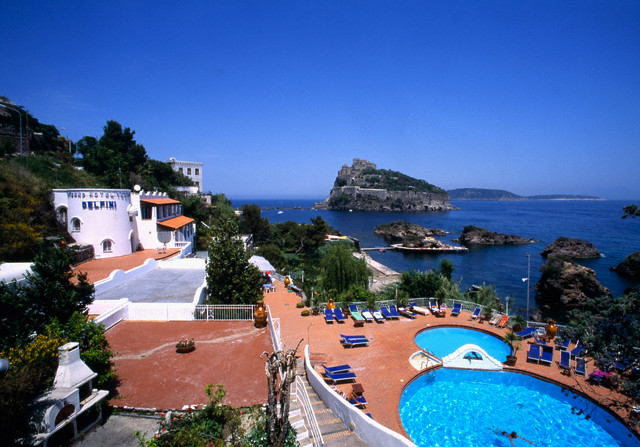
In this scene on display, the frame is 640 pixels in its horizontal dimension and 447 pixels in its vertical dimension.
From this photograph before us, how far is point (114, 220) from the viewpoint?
23.5 meters

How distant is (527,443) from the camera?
924 centimetres

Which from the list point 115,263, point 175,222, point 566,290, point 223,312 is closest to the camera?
point 223,312

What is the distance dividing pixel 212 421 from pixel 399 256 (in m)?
59.0

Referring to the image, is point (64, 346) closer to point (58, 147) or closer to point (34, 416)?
point (34, 416)

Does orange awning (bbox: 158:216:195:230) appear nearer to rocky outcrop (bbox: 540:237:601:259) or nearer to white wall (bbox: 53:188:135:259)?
white wall (bbox: 53:188:135:259)

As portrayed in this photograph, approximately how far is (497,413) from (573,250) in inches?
2433

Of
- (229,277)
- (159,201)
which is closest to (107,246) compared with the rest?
(159,201)

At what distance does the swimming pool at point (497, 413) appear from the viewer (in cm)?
941

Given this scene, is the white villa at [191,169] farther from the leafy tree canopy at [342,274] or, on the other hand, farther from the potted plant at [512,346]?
the potted plant at [512,346]

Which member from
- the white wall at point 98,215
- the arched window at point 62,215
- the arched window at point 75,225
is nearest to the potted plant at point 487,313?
the white wall at point 98,215

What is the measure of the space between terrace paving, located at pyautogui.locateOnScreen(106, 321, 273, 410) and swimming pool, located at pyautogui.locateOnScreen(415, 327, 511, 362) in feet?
24.7

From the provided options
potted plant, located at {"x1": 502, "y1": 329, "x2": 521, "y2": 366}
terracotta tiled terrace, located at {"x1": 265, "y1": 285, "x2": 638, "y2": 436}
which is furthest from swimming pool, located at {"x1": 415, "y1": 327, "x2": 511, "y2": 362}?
potted plant, located at {"x1": 502, "y1": 329, "x2": 521, "y2": 366}

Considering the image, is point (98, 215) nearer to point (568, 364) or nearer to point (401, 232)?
point (568, 364)

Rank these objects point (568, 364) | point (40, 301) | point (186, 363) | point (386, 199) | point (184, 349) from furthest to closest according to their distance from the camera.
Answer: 1. point (386, 199)
2. point (568, 364)
3. point (184, 349)
4. point (186, 363)
5. point (40, 301)
